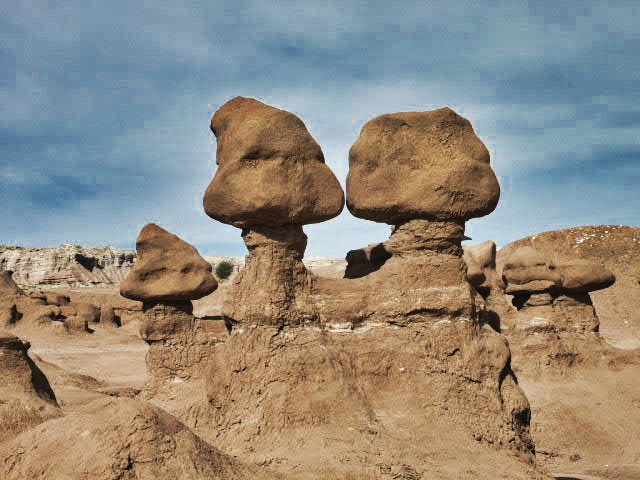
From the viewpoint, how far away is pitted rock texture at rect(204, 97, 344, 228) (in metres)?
7.38

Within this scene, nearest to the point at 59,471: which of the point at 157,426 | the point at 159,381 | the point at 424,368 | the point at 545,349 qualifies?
the point at 157,426

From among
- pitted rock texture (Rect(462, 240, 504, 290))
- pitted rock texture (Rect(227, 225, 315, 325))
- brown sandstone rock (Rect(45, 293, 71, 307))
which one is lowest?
pitted rock texture (Rect(227, 225, 315, 325))

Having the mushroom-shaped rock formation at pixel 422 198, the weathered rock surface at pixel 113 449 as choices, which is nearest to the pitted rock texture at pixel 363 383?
the mushroom-shaped rock formation at pixel 422 198

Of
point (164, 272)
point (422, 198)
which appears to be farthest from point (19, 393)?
point (422, 198)

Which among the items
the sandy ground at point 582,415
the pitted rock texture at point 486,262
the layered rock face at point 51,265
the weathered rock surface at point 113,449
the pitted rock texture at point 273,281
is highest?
the layered rock face at point 51,265

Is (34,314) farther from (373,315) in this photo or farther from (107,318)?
(373,315)

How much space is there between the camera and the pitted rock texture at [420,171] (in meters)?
7.63

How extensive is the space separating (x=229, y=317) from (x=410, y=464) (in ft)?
9.43

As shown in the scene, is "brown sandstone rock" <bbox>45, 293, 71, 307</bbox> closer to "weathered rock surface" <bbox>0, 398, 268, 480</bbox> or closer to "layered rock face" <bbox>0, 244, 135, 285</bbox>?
"weathered rock surface" <bbox>0, 398, 268, 480</bbox>

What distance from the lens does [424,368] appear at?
7141mm

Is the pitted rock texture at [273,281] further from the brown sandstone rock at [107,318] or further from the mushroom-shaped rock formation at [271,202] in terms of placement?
the brown sandstone rock at [107,318]

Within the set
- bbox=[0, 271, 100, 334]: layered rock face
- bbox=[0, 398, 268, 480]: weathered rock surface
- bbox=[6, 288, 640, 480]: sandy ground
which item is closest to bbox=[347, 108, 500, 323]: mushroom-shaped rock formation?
bbox=[0, 398, 268, 480]: weathered rock surface

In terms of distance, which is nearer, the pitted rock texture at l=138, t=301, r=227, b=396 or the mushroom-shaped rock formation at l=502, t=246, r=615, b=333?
the pitted rock texture at l=138, t=301, r=227, b=396

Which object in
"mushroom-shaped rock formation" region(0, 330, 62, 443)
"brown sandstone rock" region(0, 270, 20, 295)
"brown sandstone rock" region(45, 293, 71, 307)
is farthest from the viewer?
"brown sandstone rock" region(45, 293, 71, 307)
